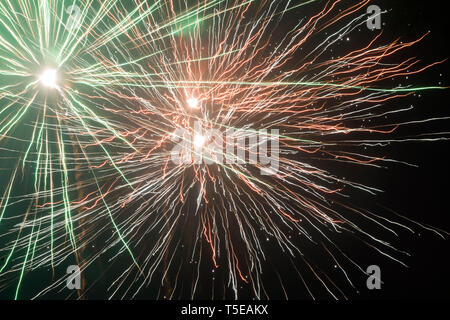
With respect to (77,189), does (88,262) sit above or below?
below

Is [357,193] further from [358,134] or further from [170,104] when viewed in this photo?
[170,104]

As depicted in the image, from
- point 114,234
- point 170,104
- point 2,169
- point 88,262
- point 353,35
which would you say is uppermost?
point 353,35

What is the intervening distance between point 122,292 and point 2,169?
1125mm

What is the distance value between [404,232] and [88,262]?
80.1 inches

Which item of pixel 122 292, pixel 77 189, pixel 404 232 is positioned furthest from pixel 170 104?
pixel 404 232

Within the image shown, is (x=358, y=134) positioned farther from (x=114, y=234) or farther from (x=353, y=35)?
(x=114, y=234)

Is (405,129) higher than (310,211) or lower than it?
higher

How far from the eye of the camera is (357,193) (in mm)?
1822
